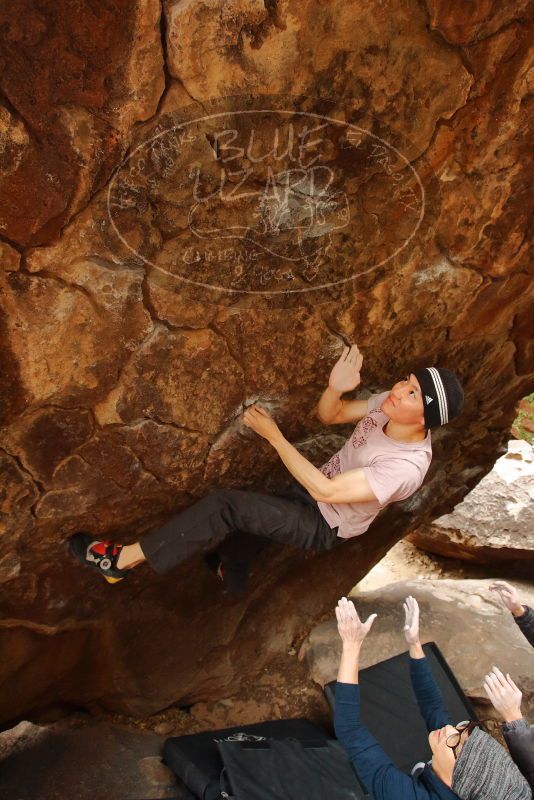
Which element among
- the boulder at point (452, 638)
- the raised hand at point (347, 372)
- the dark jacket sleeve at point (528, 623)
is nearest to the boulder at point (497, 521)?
the boulder at point (452, 638)

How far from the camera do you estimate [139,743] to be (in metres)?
3.24

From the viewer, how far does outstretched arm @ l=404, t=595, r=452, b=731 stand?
2.46 m

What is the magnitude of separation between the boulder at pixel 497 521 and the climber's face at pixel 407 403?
10.7ft

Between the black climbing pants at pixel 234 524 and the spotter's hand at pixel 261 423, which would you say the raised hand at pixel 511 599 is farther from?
the spotter's hand at pixel 261 423

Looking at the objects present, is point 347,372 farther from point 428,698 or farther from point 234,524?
point 428,698

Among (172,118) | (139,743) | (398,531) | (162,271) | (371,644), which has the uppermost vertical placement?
(172,118)

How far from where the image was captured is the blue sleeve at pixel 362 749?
2279mm

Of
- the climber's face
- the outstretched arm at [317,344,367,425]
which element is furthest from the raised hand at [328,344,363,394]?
the climber's face

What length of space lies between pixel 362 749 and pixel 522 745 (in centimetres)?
51

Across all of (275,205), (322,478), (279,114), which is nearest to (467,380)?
(322,478)

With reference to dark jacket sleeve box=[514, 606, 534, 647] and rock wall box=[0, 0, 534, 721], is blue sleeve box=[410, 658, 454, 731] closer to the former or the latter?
dark jacket sleeve box=[514, 606, 534, 647]

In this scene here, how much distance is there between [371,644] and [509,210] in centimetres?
234

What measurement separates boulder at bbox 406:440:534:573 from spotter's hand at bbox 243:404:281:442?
3365mm

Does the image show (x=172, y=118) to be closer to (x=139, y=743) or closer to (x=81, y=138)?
(x=81, y=138)
